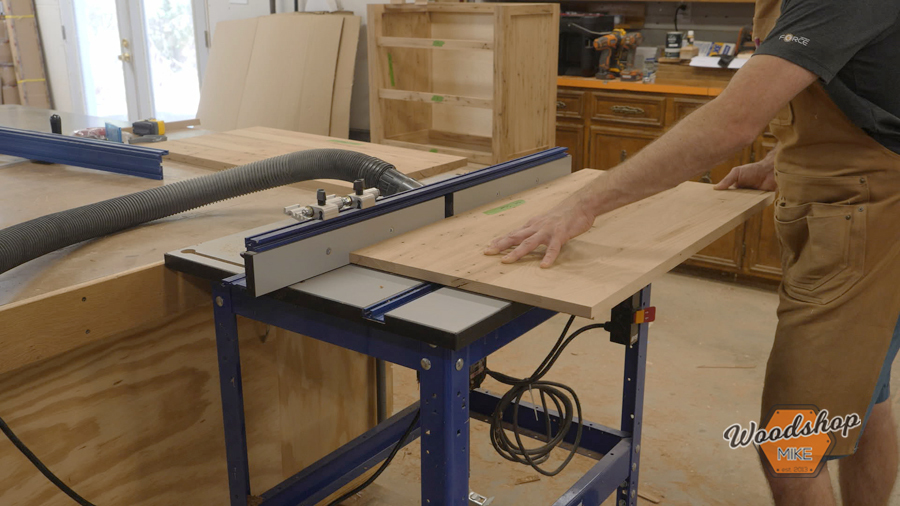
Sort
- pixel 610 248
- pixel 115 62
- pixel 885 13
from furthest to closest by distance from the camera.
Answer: pixel 115 62 → pixel 610 248 → pixel 885 13

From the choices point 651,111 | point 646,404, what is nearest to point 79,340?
point 646,404

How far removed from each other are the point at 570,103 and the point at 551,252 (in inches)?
117

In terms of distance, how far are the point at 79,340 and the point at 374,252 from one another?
53 centimetres

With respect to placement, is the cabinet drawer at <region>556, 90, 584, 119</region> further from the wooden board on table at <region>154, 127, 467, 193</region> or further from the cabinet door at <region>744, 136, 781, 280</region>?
the wooden board on table at <region>154, 127, 467, 193</region>

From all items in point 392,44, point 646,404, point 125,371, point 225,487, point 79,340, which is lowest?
point 646,404

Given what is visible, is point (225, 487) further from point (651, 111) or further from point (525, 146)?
point (651, 111)

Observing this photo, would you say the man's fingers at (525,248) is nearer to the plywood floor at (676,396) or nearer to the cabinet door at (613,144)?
the plywood floor at (676,396)

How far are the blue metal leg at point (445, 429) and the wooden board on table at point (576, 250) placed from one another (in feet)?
0.49

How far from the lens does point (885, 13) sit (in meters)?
1.23

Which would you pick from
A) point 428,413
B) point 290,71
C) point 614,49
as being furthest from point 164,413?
point 614,49

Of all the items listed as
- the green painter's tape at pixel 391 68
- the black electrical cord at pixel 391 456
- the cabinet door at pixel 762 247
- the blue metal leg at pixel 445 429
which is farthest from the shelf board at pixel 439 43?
the blue metal leg at pixel 445 429

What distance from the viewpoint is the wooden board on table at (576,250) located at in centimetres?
113

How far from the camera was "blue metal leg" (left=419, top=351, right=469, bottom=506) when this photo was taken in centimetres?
108

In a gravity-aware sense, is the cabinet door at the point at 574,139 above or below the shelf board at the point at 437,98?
below
